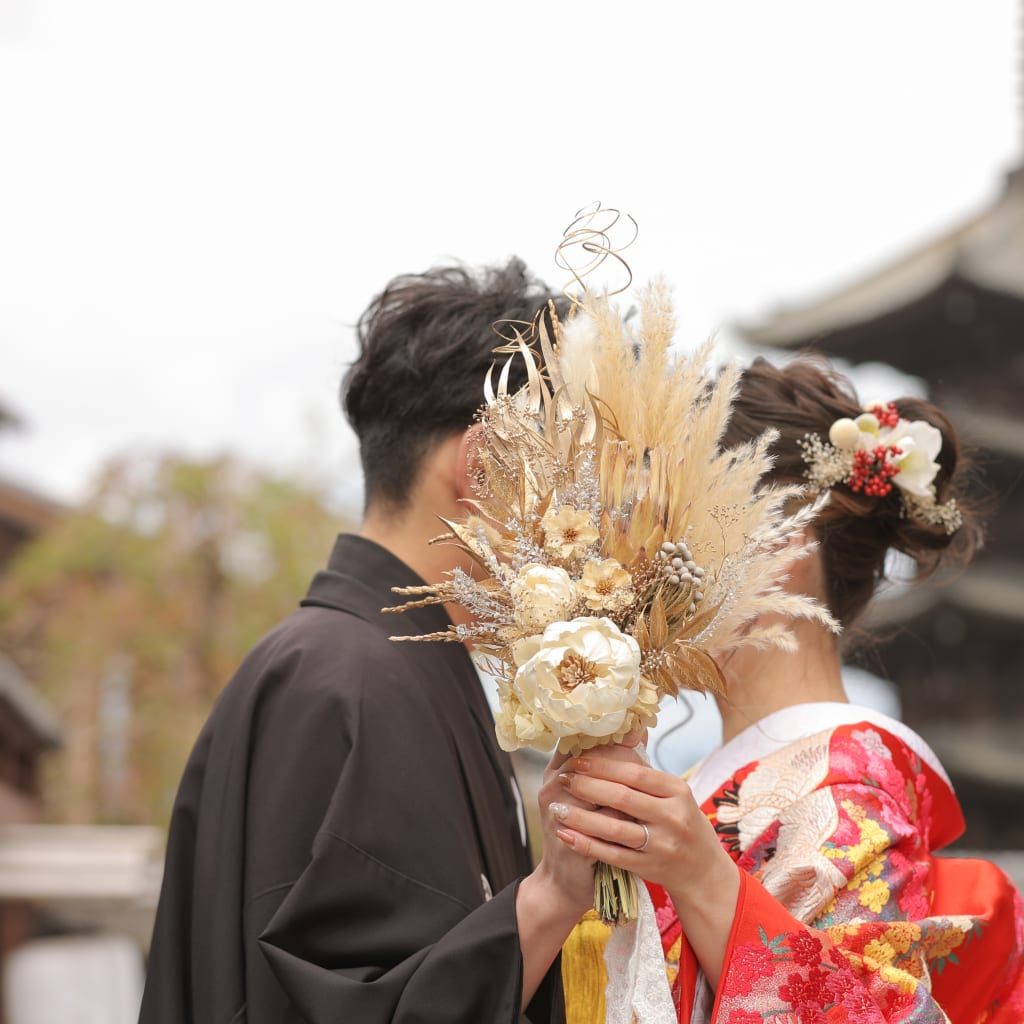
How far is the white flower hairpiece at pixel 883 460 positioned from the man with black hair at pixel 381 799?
66 centimetres

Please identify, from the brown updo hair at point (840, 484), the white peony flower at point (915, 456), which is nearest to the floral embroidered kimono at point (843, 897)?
the brown updo hair at point (840, 484)

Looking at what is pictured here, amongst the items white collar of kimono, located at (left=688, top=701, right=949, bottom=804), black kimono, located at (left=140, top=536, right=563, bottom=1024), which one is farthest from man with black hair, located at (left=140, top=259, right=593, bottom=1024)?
A: white collar of kimono, located at (left=688, top=701, right=949, bottom=804)

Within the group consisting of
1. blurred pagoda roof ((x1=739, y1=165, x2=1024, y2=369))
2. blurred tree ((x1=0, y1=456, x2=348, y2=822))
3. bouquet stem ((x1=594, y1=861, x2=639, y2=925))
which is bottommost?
blurred tree ((x1=0, y1=456, x2=348, y2=822))

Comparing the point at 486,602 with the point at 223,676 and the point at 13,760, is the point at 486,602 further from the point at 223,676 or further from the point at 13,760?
the point at 223,676

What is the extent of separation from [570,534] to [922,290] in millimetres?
16053

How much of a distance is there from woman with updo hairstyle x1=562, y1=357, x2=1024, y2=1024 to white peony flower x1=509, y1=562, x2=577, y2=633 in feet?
0.73

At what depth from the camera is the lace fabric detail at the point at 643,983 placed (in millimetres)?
1865

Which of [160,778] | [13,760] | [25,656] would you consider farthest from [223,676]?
[13,760]

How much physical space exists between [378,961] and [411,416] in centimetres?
104

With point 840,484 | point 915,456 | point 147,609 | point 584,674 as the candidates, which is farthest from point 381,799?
point 147,609

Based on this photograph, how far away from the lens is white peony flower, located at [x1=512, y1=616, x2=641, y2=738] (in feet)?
5.58

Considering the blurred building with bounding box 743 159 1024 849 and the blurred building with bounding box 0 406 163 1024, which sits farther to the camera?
the blurred building with bounding box 743 159 1024 849

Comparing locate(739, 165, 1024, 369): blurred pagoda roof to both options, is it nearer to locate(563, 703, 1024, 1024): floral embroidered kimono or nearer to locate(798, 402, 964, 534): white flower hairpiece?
locate(798, 402, 964, 534): white flower hairpiece

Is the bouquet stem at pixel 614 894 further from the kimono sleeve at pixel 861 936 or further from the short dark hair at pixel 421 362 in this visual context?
the short dark hair at pixel 421 362
